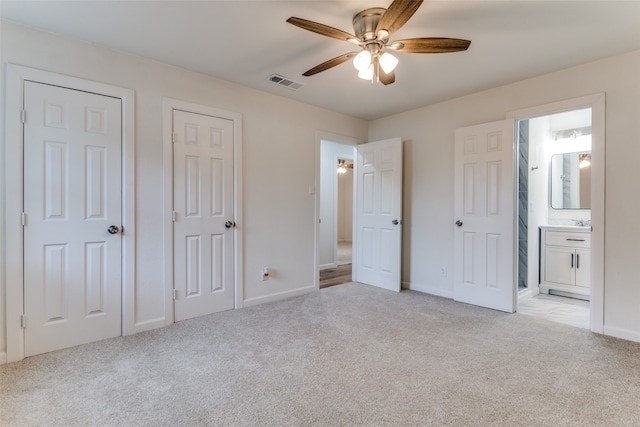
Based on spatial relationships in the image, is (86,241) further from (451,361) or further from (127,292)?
(451,361)

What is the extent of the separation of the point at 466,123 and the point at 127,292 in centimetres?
400

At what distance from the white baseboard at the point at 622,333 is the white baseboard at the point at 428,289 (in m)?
1.45

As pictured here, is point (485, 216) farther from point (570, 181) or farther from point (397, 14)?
point (397, 14)

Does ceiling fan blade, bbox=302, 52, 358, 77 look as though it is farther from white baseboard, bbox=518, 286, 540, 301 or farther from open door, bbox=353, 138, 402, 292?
white baseboard, bbox=518, 286, 540, 301

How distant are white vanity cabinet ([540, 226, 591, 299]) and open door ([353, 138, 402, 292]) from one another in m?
1.95

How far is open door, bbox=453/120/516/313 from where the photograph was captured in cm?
335

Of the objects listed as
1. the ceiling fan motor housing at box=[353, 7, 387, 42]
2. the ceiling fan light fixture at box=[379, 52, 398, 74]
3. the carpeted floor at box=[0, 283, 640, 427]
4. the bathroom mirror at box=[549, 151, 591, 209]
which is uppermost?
the ceiling fan motor housing at box=[353, 7, 387, 42]

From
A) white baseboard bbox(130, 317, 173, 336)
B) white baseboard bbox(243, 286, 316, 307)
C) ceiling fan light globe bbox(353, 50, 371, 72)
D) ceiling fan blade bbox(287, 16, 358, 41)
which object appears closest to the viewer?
ceiling fan blade bbox(287, 16, 358, 41)

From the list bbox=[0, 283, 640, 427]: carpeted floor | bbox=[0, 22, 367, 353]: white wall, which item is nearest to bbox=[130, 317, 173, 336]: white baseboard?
bbox=[0, 22, 367, 353]: white wall

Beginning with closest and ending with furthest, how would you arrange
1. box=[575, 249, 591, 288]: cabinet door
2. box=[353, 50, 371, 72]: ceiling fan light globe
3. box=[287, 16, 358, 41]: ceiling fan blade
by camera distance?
box=[287, 16, 358, 41]: ceiling fan blade
box=[353, 50, 371, 72]: ceiling fan light globe
box=[575, 249, 591, 288]: cabinet door

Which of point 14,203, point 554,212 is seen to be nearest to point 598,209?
point 554,212

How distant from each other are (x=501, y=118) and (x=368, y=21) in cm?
218

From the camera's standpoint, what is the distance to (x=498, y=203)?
3422 mm

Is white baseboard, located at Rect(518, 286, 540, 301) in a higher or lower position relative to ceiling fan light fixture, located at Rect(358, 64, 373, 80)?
lower
